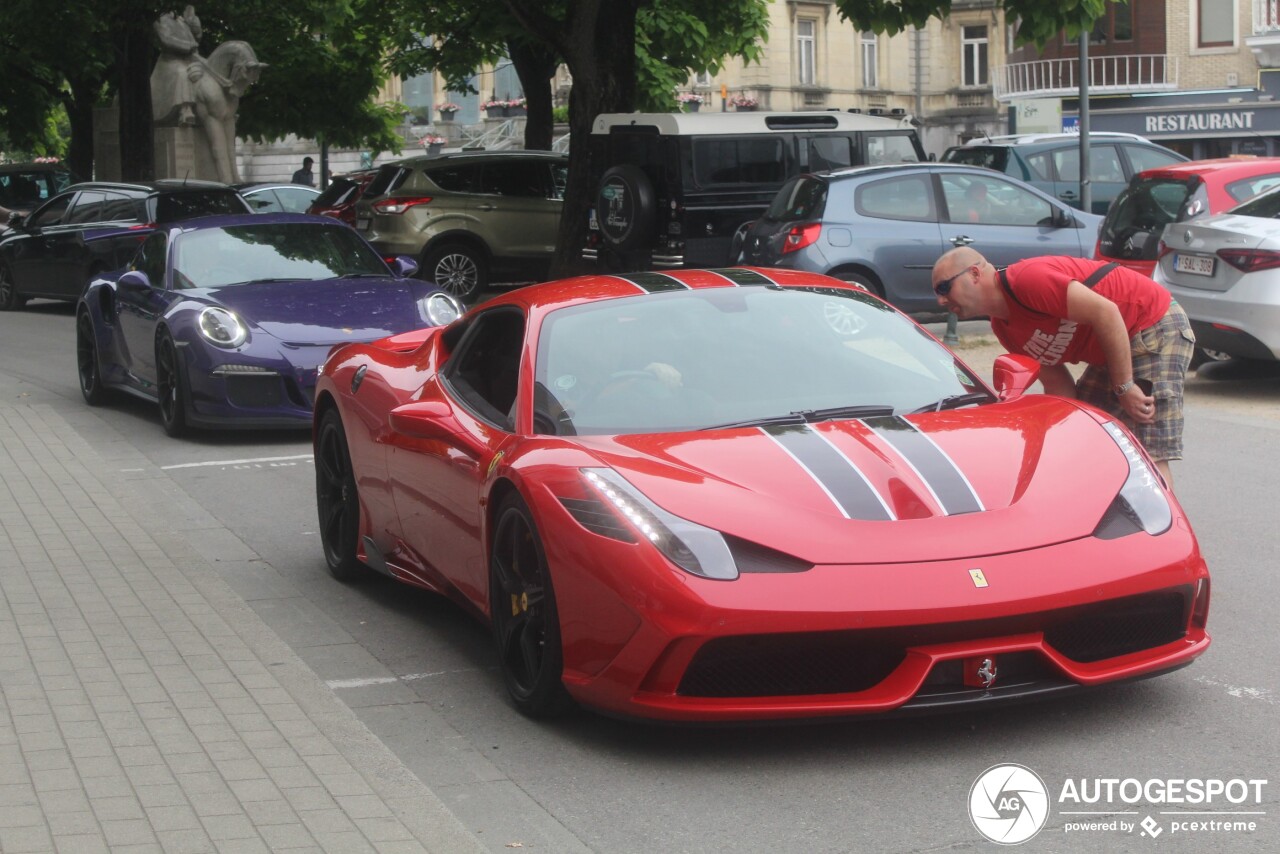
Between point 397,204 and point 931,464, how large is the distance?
57.0 feet

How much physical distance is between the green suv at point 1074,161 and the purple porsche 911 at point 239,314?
1299 cm

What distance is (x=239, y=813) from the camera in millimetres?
4449

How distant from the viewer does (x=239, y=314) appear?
11719 mm

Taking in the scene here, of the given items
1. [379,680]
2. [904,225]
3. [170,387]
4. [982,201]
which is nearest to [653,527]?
[379,680]

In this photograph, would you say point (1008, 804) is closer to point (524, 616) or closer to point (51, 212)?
point (524, 616)

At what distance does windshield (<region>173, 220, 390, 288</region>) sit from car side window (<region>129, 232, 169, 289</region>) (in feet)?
0.51

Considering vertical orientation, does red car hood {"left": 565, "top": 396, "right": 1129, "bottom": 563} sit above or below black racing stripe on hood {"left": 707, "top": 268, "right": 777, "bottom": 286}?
below

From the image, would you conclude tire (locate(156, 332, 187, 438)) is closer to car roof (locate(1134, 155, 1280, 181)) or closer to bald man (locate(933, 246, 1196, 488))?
A: bald man (locate(933, 246, 1196, 488))

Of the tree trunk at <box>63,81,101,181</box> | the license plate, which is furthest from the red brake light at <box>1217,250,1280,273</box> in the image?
the tree trunk at <box>63,81,101,181</box>

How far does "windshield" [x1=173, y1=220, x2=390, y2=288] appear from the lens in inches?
497

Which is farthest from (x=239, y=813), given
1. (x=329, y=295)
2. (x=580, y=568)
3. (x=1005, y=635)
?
(x=329, y=295)

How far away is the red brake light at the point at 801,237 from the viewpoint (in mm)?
15938

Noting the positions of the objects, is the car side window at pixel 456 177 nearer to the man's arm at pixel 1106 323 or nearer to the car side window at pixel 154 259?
the car side window at pixel 154 259

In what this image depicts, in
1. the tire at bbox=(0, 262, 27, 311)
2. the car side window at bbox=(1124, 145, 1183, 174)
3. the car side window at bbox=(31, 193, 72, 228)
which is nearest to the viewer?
the car side window at bbox=(1124, 145, 1183, 174)
